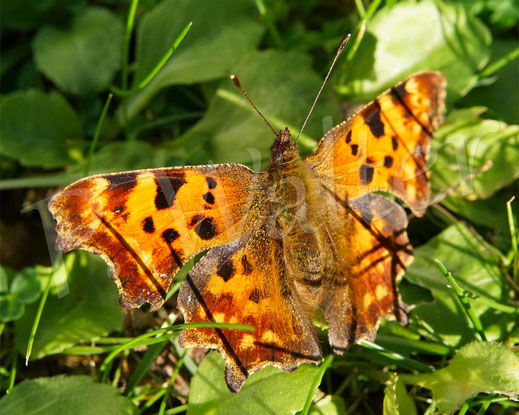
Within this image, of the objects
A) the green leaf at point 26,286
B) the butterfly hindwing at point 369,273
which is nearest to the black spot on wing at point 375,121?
the butterfly hindwing at point 369,273

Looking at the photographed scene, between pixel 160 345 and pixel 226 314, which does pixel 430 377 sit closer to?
pixel 226 314

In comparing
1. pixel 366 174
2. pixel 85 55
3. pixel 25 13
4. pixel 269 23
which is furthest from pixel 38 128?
pixel 366 174

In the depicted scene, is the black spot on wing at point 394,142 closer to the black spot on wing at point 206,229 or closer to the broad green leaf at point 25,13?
the black spot on wing at point 206,229

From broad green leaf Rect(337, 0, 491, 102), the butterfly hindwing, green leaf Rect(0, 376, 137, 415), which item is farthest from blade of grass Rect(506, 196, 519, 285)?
green leaf Rect(0, 376, 137, 415)

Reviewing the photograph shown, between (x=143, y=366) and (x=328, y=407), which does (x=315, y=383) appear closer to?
(x=328, y=407)

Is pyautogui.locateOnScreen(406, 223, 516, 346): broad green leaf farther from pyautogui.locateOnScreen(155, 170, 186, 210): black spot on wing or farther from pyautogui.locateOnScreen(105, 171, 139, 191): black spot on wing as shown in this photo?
pyautogui.locateOnScreen(105, 171, 139, 191): black spot on wing

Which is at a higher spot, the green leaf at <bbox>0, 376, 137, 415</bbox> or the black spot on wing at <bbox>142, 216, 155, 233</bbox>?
the black spot on wing at <bbox>142, 216, 155, 233</bbox>
